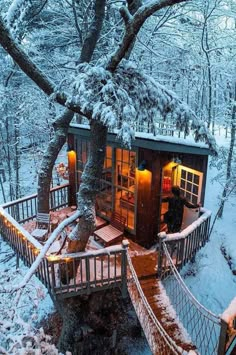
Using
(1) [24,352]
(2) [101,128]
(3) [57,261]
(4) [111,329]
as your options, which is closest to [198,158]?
(2) [101,128]

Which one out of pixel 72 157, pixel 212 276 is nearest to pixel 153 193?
pixel 72 157

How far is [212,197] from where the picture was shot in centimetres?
1375

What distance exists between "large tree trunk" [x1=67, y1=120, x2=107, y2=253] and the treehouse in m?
1.65

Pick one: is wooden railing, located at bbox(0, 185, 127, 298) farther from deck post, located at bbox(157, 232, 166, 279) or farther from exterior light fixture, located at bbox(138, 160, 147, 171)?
exterior light fixture, located at bbox(138, 160, 147, 171)

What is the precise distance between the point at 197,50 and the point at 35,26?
6694mm

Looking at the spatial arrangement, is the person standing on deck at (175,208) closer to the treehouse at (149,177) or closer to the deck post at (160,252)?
the treehouse at (149,177)

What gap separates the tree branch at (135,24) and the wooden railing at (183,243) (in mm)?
3283

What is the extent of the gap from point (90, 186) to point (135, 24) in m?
2.86

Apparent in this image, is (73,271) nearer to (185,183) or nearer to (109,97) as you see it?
(109,97)

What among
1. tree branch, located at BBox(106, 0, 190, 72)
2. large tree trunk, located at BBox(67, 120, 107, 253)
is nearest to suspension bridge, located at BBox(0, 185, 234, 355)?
large tree trunk, located at BBox(67, 120, 107, 253)

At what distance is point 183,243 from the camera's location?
5.97 meters

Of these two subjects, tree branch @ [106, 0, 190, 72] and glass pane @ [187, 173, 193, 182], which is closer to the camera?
tree branch @ [106, 0, 190, 72]

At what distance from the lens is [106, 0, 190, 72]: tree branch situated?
4152mm

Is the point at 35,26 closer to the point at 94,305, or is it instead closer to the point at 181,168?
the point at 181,168
